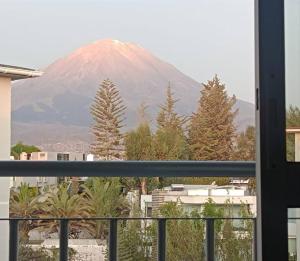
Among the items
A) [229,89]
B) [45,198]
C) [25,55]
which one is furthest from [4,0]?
[229,89]

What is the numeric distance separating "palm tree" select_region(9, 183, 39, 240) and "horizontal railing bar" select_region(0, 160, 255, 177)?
11.0 inches

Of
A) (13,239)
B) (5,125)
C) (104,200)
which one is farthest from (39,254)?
(5,125)

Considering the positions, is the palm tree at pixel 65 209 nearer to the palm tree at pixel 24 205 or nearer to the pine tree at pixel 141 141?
the palm tree at pixel 24 205

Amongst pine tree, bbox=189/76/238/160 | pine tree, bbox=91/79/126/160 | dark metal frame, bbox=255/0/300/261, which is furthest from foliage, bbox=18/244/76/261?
pine tree, bbox=91/79/126/160

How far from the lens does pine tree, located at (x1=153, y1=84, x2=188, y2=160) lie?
347cm

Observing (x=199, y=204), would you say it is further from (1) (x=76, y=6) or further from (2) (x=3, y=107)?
(1) (x=76, y=6)

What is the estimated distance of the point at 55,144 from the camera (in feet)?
11.0

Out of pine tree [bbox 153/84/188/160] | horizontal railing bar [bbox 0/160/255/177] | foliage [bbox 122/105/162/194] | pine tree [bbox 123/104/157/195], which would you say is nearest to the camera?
horizontal railing bar [bbox 0/160/255/177]

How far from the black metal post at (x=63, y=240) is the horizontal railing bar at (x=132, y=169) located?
248 millimetres

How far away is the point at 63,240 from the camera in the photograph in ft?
6.31

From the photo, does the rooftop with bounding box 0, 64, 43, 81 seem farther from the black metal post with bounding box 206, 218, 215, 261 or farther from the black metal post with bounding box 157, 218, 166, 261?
the black metal post with bounding box 206, 218, 215, 261

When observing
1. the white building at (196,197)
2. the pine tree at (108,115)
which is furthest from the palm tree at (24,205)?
the pine tree at (108,115)

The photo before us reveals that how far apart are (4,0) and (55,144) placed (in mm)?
1226

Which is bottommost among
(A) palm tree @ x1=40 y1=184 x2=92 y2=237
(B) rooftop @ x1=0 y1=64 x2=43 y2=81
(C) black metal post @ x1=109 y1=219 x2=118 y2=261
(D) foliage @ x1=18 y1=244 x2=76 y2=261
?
(D) foliage @ x1=18 y1=244 x2=76 y2=261
